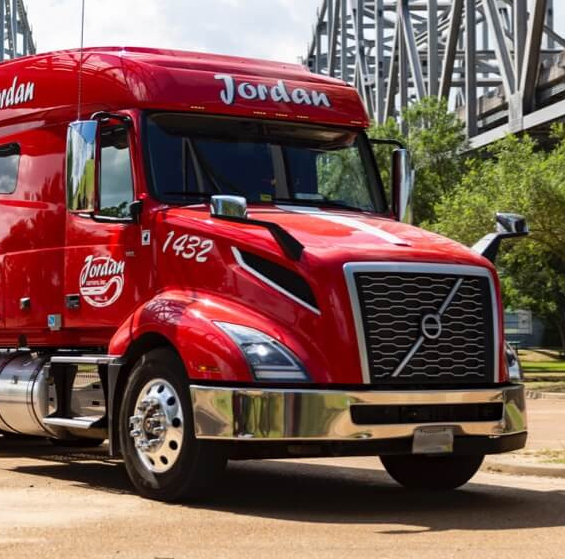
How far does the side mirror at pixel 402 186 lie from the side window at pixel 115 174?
7.43 feet

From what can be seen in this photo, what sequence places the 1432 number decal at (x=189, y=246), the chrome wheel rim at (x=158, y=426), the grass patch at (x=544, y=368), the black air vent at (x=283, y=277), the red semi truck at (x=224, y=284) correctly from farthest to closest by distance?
the grass patch at (x=544, y=368)
the 1432 number decal at (x=189, y=246)
the chrome wheel rim at (x=158, y=426)
the black air vent at (x=283, y=277)
the red semi truck at (x=224, y=284)

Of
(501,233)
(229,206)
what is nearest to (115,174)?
(229,206)

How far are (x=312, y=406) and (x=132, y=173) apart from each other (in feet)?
8.54

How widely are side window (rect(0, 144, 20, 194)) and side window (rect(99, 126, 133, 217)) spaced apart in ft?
6.14

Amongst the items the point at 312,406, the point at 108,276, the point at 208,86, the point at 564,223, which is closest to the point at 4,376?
the point at 108,276

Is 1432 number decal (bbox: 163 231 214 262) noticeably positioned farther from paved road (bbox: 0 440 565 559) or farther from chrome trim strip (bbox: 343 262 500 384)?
paved road (bbox: 0 440 565 559)

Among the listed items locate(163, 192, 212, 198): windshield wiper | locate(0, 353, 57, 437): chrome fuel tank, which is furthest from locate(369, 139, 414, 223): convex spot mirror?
locate(0, 353, 57, 437): chrome fuel tank

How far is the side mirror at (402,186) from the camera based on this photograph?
11.8 metres

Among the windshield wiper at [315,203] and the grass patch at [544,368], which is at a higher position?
the windshield wiper at [315,203]

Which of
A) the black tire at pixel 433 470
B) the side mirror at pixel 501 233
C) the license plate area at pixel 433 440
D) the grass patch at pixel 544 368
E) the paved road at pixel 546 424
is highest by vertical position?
the side mirror at pixel 501 233

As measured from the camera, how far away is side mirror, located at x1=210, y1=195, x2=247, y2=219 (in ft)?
32.9

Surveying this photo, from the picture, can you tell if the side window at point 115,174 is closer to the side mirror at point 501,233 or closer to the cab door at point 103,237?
the cab door at point 103,237

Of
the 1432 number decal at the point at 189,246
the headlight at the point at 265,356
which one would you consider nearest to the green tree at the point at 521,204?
the 1432 number decal at the point at 189,246

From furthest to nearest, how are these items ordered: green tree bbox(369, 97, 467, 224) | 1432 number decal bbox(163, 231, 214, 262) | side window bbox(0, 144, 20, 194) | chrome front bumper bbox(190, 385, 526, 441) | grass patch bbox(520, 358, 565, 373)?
green tree bbox(369, 97, 467, 224), grass patch bbox(520, 358, 565, 373), side window bbox(0, 144, 20, 194), 1432 number decal bbox(163, 231, 214, 262), chrome front bumper bbox(190, 385, 526, 441)
